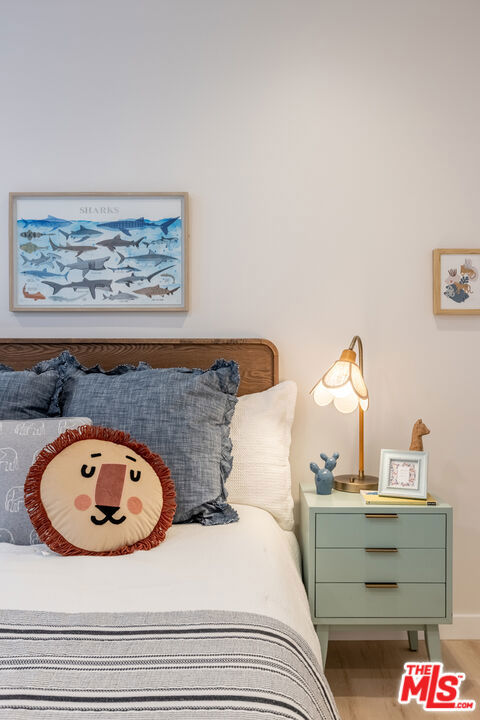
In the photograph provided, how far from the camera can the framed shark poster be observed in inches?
96.7

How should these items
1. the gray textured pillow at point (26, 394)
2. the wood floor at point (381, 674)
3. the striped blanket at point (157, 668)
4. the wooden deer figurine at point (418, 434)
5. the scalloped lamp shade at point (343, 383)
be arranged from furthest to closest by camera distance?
the wooden deer figurine at point (418, 434) < the scalloped lamp shade at point (343, 383) < the gray textured pillow at point (26, 394) < the wood floor at point (381, 674) < the striped blanket at point (157, 668)

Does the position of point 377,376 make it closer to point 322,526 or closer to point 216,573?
point 322,526

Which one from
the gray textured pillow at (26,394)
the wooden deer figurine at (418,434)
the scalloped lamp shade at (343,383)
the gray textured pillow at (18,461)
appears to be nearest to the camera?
the gray textured pillow at (18,461)

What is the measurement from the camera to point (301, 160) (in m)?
2.47

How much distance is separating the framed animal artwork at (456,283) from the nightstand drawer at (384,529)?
88 centimetres

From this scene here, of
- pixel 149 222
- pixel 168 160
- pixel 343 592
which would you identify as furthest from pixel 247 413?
pixel 168 160

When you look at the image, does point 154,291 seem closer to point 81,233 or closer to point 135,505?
point 81,233

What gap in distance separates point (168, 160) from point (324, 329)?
96 cm

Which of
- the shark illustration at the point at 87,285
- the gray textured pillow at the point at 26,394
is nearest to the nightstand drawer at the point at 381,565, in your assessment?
the gray textured pillow at the point at 26,394

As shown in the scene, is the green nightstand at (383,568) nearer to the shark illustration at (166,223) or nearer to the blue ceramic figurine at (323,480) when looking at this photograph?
the blue ceramic figurine at (323,480)

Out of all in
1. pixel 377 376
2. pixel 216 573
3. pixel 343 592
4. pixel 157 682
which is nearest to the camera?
pixel 157 682

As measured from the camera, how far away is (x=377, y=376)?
8.04 ft

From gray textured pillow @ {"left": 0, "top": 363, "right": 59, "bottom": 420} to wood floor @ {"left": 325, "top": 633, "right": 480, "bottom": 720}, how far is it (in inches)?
54.6

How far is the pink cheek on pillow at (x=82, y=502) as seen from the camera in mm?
1567
